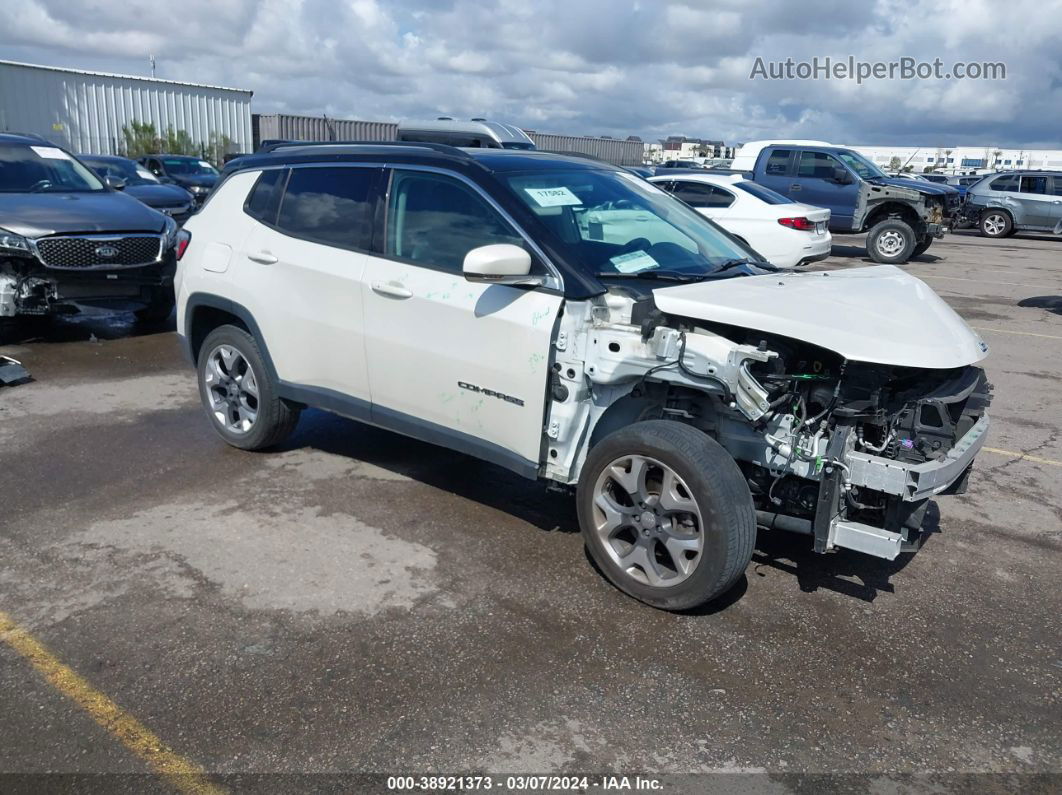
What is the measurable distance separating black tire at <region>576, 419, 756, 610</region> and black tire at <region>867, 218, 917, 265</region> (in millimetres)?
15243

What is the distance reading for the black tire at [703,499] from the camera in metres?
3.48

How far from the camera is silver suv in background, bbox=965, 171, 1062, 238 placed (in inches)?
942

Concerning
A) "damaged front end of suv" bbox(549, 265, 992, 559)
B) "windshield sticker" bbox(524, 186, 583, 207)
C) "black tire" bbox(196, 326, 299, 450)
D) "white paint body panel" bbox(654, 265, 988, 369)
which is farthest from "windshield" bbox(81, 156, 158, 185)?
"white paint body panel" bbox(654, 265, 988, 369)

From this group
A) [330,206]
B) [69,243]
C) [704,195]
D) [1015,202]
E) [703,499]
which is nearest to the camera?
[703,499]

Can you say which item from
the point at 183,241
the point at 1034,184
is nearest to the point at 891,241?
the point at 1034,184

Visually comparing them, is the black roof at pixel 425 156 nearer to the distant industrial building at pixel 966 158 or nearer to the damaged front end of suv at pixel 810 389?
the damaged front end of suv at pixel 810 389

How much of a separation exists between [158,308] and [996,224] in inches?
927

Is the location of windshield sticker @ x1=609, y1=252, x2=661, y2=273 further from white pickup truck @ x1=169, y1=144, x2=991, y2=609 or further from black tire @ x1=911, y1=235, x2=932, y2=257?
black tire @ x1=911, y1=235, x2=932, y2=257

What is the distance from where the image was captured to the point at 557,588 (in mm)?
3996

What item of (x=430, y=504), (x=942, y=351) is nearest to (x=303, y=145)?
(x=430, y=504)

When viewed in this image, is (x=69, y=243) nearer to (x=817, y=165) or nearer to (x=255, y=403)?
(x=255, y=403)

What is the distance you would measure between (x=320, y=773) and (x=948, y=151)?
9360cm

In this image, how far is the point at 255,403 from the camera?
5457 mm

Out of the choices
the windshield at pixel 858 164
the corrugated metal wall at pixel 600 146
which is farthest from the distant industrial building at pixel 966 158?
the windshield at pixel 858 164
